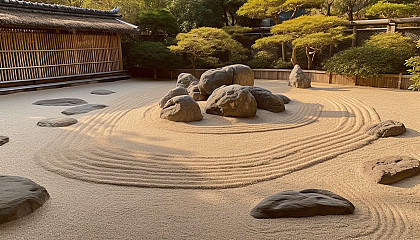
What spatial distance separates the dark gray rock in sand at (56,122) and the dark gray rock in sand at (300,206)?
5.08 metres

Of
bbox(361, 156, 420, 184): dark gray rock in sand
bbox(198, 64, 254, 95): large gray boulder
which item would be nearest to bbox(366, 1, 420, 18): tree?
bbox(198, 64, 254, 95): large gray boulder

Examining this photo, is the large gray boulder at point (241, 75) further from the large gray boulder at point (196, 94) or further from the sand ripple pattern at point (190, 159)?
the sand ripple pattern at point (190, 159)

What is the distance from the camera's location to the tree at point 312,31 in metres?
12.6

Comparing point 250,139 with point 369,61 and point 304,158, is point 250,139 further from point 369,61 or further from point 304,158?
point 369,61

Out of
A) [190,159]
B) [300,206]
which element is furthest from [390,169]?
[190,159]

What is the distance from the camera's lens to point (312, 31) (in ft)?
43.4

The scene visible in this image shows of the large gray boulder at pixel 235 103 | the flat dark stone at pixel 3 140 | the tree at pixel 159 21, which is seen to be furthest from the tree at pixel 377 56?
the flat dark stone at pixel 3 140

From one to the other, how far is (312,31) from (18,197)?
12562 mm

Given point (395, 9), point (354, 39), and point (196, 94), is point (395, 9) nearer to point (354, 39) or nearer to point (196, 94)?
point (354, 39)

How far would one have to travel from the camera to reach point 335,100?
379 inches

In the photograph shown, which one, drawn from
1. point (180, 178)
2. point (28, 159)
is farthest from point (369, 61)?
point (28, 159)

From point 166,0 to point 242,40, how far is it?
19.6 ft

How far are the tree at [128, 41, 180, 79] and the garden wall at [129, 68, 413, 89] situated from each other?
625mm

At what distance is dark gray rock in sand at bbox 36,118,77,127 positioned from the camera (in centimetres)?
682
